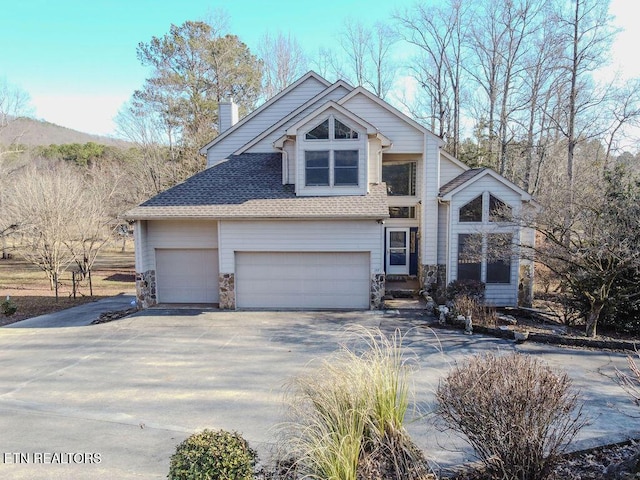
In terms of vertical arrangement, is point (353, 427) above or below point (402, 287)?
above

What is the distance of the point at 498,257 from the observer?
13.4 metres

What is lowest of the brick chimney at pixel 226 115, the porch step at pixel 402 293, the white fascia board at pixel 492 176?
the porch step at pixel 402 293

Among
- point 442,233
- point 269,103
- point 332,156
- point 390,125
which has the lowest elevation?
point 442,233

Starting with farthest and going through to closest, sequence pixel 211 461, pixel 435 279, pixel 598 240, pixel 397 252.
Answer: pixel 397 252, pixel 435 279, pixel 598 240, pixel 211 461

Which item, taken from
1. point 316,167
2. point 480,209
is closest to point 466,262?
point 480,209

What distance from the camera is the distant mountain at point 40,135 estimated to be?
113ft

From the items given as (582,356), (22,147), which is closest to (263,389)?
(582,356)

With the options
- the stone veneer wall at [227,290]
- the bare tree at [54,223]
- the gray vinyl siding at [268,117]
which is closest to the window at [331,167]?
the gray vinyl siding at [268,117]

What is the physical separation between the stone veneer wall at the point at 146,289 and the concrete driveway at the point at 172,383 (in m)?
1.40

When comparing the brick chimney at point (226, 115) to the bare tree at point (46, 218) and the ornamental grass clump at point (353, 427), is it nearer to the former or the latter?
the bare tree at point (46, 218)

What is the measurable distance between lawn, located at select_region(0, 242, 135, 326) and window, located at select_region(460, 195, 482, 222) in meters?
16.3

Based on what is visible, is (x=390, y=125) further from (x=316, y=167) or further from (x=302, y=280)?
(x=302, y=280)

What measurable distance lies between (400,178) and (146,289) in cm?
1132

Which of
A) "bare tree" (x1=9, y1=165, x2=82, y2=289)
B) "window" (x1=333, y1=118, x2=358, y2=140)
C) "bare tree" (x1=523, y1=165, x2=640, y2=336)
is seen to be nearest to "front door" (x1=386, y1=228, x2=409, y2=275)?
"window" (x1=333, y1=118, x2=358, y2=140)
